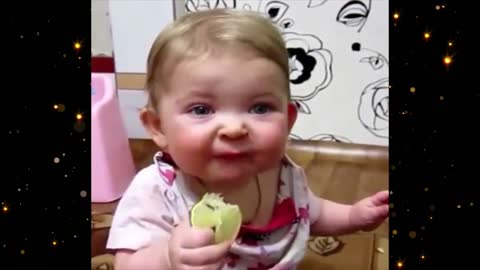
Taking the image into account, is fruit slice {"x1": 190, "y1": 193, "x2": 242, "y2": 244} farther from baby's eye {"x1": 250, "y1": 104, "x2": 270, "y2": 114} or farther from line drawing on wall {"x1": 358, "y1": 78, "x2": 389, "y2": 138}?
line drawing on wall {"x1": 358, "y1": 78, "x2": 389, "y2": 138}

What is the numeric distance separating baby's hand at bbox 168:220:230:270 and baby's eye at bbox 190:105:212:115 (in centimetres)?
11

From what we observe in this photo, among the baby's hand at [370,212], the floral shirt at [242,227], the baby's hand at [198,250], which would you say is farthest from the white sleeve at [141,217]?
the baby's hand at [370,212]

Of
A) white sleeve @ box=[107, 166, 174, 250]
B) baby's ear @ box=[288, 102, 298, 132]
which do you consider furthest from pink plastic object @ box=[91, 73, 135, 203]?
baby's ear @ box=[288, 102, 298, 132]

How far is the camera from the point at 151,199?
62 cm

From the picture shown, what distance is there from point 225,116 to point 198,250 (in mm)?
120

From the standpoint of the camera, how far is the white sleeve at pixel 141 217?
596 millimetres

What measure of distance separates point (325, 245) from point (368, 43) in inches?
9.4

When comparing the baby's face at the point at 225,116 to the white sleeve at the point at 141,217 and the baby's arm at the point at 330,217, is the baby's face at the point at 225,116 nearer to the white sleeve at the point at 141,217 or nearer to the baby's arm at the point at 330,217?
the white sleeve at the point at 141,217

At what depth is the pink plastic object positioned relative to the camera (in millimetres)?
737

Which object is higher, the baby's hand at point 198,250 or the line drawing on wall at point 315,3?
the line drawing on wall at point 315,3

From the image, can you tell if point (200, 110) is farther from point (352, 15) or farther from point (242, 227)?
point (352, 15)

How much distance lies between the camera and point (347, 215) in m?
0.72

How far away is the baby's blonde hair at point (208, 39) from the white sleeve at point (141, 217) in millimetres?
80
